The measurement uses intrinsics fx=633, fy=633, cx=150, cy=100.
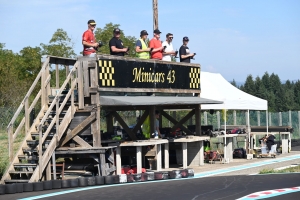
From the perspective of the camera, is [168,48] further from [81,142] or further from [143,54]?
[81,142]

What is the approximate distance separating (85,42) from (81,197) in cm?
644

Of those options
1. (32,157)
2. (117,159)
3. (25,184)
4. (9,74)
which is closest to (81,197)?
(25,184)

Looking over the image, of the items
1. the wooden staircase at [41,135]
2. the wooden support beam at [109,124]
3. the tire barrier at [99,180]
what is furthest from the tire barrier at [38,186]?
the wooden support beam at [109,124]

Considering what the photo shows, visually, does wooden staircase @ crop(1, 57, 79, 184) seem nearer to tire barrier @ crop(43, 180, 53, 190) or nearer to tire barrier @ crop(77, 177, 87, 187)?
tire barrier @ crop(43, 180, 53, 190)

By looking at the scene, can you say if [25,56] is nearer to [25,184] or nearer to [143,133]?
[143,133]

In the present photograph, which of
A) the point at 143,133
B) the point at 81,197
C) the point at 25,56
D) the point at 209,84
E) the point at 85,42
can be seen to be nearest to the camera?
the point at 81,197

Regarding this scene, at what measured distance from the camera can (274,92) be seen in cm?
10006

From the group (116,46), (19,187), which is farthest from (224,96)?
(19,187)

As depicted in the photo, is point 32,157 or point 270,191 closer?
point 270,191

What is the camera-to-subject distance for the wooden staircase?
1783 centimetres

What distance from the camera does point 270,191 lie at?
1499 cm

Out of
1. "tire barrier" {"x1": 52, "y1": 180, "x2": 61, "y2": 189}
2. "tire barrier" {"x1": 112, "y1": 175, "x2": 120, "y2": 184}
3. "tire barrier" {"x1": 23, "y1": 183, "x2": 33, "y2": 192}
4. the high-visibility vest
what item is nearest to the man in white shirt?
the high-visibility vest

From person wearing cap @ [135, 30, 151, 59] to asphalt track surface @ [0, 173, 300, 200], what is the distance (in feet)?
17.9

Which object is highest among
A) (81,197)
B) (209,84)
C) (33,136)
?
(209,84)
